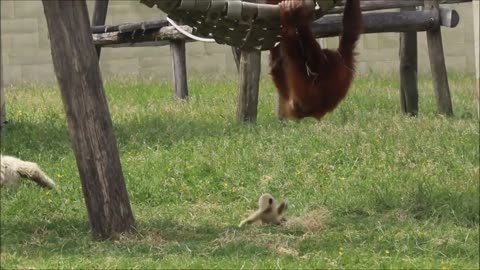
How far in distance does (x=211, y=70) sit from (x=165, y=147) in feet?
17.7

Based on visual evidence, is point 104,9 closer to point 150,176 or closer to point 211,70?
point 211,70

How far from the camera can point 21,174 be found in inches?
266

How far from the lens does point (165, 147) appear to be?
306 inches

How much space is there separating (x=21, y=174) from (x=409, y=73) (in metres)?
3.72

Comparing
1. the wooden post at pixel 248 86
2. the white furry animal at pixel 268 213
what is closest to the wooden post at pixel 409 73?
the wooden post at pixel 248 86

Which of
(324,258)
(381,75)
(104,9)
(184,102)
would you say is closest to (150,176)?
(324,258)

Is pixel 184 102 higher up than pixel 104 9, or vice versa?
pixel 104 9

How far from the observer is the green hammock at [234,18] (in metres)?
5.61

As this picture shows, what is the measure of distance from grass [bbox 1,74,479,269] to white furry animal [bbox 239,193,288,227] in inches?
3.6

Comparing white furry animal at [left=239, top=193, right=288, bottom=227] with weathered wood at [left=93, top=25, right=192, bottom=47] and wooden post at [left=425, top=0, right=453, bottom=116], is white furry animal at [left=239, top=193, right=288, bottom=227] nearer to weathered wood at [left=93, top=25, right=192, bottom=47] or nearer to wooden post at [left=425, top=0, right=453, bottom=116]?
wooden post at [left=425, top=0, right=453, bottom=116]

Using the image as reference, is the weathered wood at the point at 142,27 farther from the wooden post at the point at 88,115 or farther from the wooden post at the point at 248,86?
the wooden post at the point at 88,115

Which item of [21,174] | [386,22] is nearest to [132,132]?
[21,174]

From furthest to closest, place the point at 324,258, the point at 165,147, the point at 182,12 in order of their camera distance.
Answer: the point at 165,147 → the point at 182,12 → the point at 324,258

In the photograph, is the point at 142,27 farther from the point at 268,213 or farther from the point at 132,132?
the point at 268,213
